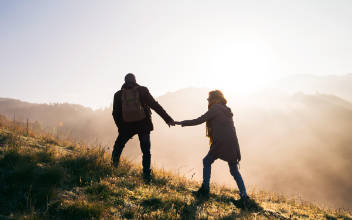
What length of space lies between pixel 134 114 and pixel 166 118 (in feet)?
3.04

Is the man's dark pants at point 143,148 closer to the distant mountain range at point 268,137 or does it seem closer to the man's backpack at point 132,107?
the man's backpack at point 132,107

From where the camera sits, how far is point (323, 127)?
229 ft

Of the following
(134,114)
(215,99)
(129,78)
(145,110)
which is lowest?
(134,114)

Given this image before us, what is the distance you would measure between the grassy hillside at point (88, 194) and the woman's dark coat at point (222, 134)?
107cm

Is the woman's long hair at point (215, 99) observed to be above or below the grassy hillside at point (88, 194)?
above

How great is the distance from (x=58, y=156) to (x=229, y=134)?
162 inches

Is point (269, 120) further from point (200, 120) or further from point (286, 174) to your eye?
point (200, 120)

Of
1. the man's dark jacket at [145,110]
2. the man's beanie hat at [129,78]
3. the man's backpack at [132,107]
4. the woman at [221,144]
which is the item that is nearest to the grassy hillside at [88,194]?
the woman at [221,144]

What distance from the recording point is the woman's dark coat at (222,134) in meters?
5.44

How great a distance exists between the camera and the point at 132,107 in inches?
224

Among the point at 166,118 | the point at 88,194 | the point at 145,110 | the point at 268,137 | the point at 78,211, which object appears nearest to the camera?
the point at 78,211

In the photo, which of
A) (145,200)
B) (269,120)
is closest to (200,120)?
(145,200)

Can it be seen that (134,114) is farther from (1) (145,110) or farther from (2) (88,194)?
(2) (88,194)

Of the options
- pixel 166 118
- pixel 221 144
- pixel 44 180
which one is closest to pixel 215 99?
pixel 221 144
